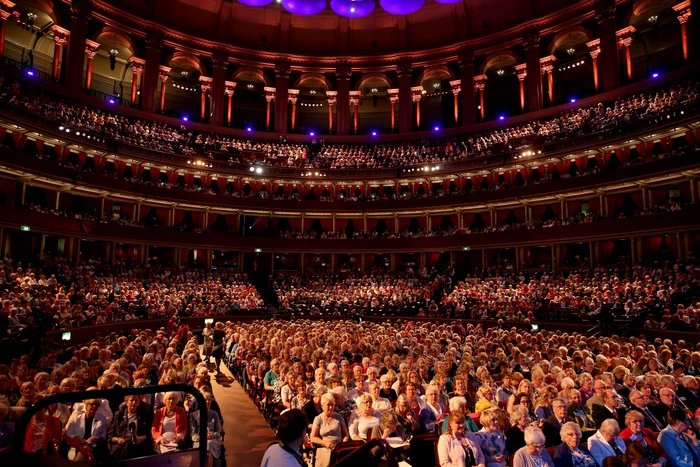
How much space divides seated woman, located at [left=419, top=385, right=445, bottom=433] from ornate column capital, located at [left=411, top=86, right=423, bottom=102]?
1351 inches

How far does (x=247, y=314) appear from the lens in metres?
25.1

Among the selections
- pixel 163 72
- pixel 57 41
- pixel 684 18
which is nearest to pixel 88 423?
pixel 57 41

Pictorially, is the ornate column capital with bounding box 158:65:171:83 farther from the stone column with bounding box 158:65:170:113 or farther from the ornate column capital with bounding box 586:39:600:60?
the ornate column capital with bounding box 586:39:600:60

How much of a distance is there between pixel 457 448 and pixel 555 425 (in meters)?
1.54

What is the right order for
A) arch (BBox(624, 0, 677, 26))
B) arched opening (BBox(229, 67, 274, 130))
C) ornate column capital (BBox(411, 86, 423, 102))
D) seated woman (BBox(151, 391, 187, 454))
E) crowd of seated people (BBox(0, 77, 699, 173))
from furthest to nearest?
1. arched opening (BBox(229, 67, 274, 130))
2. ornate column capital (BBox(411, 86, 423, 102))
3. arch (BBox(624, 0, 677, 26))
4. crowd of seated people (BBox(0, 77, 699, 173))
5. seated woman (BBox(151, 391, 187, 454))

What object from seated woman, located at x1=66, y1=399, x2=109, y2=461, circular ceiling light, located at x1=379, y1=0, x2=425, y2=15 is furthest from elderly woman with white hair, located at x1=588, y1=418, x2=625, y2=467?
circular ceiling light, located at x1=379, y1=0, x2=425, y2=15

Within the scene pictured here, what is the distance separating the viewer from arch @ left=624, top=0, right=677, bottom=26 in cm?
2877

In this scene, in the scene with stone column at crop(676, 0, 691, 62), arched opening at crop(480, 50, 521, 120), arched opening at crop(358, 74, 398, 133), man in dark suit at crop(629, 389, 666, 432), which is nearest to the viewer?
man in dark suit at crop(629, 389, 666, 432)

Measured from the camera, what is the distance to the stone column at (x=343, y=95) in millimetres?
39031

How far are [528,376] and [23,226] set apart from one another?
23.3 metres

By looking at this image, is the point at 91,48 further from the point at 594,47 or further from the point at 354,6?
the point at 594,47

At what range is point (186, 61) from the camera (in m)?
36.5

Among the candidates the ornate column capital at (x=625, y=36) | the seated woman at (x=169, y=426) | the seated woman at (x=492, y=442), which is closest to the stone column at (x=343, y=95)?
the ornate column capital at (x=625, y=36)

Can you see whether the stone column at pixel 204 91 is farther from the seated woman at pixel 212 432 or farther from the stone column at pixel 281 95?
the seated woman at pixel 212 432
